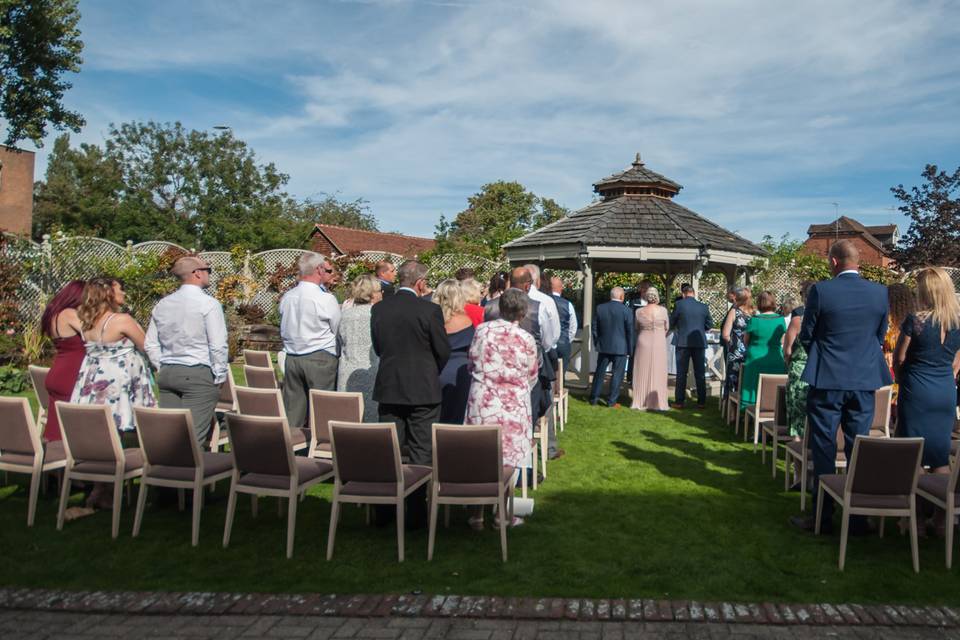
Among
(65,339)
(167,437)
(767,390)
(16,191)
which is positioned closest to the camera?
(167,437)

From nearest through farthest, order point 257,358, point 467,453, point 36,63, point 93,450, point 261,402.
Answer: point 467,453 < point 93,450 < point 261,402 < point 257,358 < point 36,63

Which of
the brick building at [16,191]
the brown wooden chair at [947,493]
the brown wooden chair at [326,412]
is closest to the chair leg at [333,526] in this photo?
the brown wooden chair at [326,412]

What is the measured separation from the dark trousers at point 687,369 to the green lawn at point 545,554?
15.0ft

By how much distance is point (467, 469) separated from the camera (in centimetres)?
488

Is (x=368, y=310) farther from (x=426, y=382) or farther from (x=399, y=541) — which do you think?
(x=399, y=541)

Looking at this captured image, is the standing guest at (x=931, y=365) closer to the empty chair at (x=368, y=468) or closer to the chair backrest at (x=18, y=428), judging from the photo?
the empty chair at (x=368, y=468)

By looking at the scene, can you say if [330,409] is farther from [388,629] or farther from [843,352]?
[843,352]

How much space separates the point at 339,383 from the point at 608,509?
105 inches

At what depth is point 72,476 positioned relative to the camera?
5.35 metres

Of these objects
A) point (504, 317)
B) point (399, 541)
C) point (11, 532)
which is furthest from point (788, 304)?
point (11, 532)

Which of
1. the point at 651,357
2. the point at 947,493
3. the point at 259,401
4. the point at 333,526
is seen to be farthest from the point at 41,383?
the point at 651,357

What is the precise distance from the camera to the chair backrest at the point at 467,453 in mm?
4695

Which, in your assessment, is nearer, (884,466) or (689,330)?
(884,466)

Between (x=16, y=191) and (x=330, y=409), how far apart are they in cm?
4159
